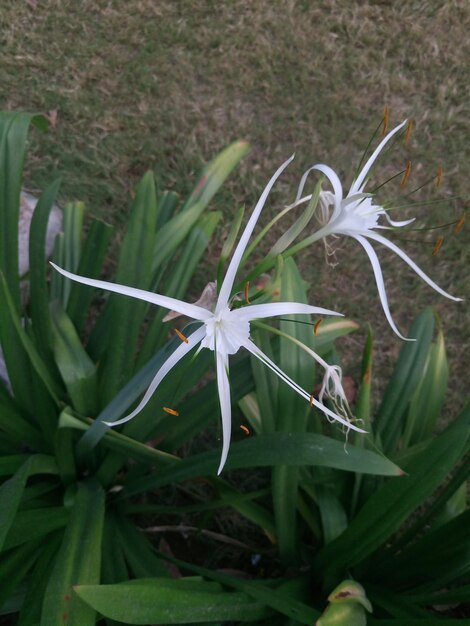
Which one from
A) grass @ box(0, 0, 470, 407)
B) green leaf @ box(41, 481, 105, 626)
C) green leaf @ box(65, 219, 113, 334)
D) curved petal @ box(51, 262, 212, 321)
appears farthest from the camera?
grass @ box(0, 0, 470, 407)

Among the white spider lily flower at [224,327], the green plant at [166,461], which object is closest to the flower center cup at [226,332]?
the white spider lily flower at [224,327]

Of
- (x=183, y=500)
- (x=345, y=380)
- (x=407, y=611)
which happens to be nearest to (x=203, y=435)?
(x=183, y=500)

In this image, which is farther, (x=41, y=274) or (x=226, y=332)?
(x=41, y=274)

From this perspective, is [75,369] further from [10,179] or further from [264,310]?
[264,310]

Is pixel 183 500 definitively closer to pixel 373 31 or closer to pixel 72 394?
pixel 72 394

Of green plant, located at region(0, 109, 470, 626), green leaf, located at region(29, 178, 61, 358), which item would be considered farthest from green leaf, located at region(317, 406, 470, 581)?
green leaf, located at region(29, 178, 61, 358)

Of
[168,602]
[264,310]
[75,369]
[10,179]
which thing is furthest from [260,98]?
[168,602]

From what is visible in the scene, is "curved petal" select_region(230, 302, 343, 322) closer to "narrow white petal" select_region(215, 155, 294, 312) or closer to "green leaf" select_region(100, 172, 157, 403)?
"narrow white petal" select_region(215, 155, 294, 312)
